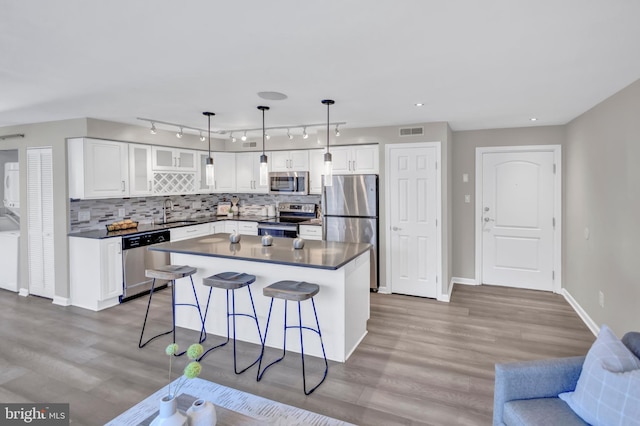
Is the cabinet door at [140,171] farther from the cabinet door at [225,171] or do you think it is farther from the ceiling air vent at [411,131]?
the ceiling air vent at [411,131]

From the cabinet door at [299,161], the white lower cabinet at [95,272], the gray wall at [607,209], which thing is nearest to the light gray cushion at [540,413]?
the gray wall at [607,209]

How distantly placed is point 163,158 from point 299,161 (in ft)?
6.96

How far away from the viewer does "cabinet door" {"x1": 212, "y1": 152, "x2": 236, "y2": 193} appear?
6.49 meters

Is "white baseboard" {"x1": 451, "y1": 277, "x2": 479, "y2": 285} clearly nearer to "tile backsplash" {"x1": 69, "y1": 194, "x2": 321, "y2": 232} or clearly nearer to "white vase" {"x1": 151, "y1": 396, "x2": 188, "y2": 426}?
"tile backsplash" {"x1": 69, "y1": 194, "x2": 321, "y2": 232}

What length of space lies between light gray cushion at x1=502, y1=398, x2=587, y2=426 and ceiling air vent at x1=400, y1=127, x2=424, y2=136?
3.61 m

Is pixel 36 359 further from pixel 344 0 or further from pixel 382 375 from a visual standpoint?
pixel 344 0

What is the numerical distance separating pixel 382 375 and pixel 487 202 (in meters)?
3.53

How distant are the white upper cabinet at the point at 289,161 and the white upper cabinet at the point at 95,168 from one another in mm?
2290

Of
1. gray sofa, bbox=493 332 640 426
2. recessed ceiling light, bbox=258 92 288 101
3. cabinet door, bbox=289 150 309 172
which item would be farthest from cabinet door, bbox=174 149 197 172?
gray sofa, bbox=493 332 640 426

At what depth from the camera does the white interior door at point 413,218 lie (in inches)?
189

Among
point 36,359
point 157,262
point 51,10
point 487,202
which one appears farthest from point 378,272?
point 51,10

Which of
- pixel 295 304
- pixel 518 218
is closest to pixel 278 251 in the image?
pixel 295 304

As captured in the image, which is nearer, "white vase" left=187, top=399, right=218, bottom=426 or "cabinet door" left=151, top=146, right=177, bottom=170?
"white vase" left=187, top=399, right=218, bottom=426

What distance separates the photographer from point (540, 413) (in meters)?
1.71
